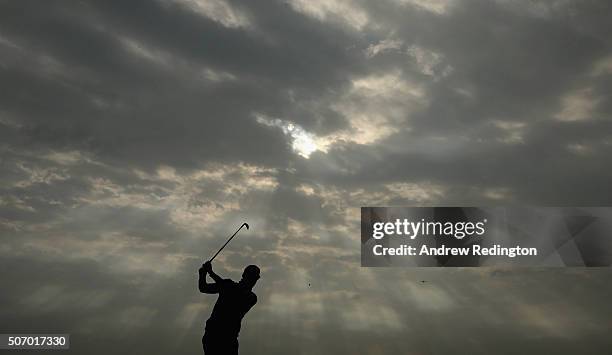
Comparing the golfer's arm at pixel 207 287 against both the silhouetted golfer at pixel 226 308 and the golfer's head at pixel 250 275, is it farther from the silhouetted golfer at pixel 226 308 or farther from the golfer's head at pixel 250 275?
the golfer's head at pixel 250 275

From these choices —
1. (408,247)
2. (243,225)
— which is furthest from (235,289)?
(408,247)

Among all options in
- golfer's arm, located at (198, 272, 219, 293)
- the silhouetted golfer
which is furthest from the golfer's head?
golfer's arm, located at (198, 272, 219, 293)

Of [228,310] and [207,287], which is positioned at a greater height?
[207,287]

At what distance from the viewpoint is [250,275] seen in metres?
11.8

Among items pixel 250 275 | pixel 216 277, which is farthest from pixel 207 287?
pixel 250 275

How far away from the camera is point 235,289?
38.0 feet

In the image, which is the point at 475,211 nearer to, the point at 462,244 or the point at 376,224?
the point at 462,244

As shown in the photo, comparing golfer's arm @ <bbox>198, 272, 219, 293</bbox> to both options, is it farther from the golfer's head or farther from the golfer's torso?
the golfer's head

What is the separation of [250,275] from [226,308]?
2.85 feet

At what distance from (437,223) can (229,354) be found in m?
24.2

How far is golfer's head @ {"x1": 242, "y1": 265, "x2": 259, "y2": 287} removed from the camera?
1179 cm

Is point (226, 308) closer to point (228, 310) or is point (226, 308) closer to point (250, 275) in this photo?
point (228, 310)

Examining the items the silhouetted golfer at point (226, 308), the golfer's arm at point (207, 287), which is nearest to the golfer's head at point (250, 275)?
the silhouetted golfer at point (226, 308)

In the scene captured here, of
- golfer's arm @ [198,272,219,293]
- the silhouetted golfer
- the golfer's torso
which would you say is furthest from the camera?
golfer's arm @ [198,272,219,293]
